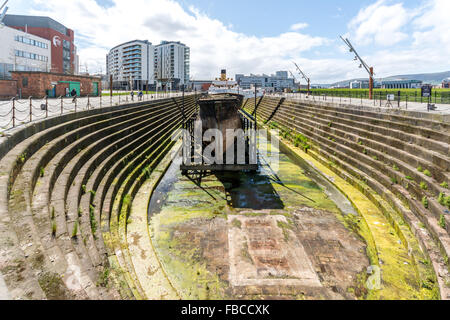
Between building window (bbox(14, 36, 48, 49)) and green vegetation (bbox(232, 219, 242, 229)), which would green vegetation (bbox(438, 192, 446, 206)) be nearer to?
green vegetation (bbox(232, 219, 242, 229))

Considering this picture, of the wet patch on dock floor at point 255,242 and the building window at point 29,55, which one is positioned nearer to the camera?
the wet patch on dock floor at point 255,242

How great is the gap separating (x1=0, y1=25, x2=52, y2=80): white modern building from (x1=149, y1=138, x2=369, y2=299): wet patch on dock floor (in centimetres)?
4242

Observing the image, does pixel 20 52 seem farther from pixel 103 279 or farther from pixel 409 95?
pixel 409 95

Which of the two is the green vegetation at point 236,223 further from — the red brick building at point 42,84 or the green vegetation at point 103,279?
the red brick building at point 42,84

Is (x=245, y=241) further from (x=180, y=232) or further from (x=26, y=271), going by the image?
(x=26, y=271)

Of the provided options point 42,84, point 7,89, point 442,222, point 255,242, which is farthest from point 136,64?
point 442,222

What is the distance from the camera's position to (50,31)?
57.2m

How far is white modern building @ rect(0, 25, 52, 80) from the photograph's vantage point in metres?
41.3

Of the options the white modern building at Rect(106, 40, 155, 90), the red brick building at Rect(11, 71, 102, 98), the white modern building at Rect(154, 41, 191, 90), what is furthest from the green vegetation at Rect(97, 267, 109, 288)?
the white modern building at Rect(154, 41, 191, 90)

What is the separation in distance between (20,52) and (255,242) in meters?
54.5

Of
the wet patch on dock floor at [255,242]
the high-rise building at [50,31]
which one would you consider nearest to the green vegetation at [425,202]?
the wet patch on dock floor at [255,242]

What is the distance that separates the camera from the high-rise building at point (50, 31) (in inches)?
2216

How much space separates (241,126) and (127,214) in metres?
7.48

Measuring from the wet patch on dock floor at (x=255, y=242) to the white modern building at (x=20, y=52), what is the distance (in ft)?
139
